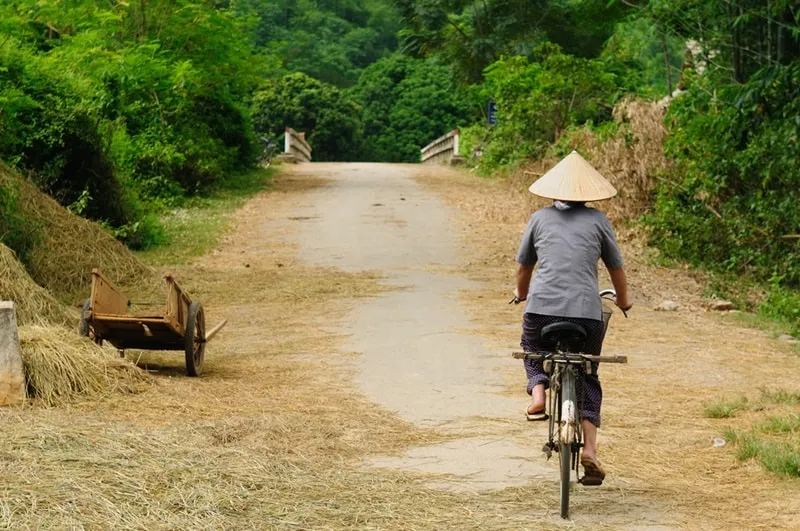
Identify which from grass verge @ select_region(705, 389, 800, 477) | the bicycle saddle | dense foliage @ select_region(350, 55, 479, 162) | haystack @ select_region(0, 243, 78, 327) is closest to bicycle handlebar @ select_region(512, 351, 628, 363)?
the bicycle saddle

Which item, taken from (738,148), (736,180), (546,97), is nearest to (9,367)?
(738,148)

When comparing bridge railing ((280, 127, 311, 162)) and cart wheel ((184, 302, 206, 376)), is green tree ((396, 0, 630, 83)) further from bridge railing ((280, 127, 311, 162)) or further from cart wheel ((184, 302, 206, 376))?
cart wheel ((184, 302, 206, 376))

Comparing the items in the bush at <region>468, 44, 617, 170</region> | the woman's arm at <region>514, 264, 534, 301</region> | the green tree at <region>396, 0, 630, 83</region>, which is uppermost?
the green tree at <region>396, 0, 630, 83</region>

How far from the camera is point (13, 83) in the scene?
57.8ft

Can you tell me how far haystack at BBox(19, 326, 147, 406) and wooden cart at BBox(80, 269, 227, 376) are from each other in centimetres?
24

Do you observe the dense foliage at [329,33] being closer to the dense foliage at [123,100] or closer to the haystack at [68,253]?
the dense foliage at [123,100]

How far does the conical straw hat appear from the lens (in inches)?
268

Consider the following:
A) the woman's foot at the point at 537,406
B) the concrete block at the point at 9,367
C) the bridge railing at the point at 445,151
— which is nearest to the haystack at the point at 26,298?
the concrete block at the point at 9,367

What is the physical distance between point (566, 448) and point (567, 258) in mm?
1022

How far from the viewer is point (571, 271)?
22.0 feet

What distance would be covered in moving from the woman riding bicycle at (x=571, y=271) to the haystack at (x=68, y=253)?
836 cm

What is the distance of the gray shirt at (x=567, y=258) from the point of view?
21.9ft

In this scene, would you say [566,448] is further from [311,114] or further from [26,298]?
[311,114]

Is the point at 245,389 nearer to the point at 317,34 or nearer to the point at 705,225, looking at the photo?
the point at 705,225
